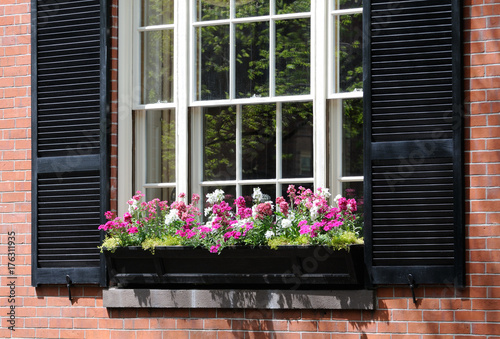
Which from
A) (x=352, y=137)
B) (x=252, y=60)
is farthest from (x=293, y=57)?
(x=352, y=137)

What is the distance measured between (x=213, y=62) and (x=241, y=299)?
1879mm

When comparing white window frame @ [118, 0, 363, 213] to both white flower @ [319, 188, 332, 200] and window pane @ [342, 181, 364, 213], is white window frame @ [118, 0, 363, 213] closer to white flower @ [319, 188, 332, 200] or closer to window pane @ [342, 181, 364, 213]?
window pane @ [342, 181, 364, 213]

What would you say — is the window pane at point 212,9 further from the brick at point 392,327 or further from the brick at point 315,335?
the brick at point 392,327

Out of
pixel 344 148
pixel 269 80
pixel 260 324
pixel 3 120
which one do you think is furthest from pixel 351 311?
pixel 3 120

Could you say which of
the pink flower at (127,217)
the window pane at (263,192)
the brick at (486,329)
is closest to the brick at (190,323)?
the pink flower at (127,217)

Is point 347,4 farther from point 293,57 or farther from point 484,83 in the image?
point 484,83

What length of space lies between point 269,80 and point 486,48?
5.44 feet

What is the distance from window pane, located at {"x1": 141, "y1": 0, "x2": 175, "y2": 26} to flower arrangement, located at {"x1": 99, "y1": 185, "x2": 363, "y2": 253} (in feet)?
4.68

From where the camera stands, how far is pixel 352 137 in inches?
255

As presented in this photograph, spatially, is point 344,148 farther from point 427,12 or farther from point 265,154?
point 427,12

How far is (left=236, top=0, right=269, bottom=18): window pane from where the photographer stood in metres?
6.80

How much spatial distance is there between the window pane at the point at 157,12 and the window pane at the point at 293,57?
0.95 meters

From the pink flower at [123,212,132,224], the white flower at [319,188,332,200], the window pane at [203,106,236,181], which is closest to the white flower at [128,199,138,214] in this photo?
the pink flower at [123,212,132,224]

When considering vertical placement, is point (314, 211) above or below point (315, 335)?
above
